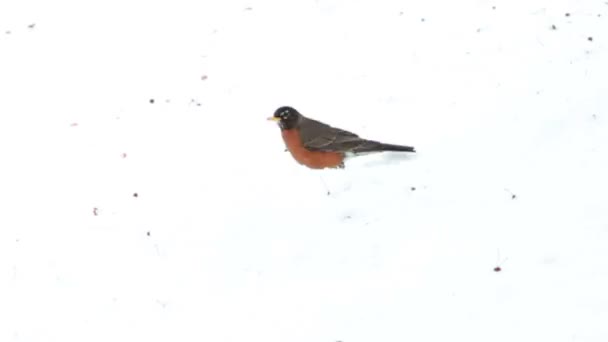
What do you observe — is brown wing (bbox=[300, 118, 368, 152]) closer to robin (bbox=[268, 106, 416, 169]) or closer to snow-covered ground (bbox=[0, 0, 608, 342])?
robin (bbox=[268, 106, 416, 169])

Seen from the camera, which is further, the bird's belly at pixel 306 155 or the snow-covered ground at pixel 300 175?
the bird's belly at pixel 306 155

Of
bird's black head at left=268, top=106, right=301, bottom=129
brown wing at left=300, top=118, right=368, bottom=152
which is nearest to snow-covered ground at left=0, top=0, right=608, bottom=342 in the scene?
brown wing at left=300, top=118, right=368, bottom=152

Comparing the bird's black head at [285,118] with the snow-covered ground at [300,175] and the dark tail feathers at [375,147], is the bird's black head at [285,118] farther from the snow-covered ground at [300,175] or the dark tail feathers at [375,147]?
the dark tail feathers at [375,147]

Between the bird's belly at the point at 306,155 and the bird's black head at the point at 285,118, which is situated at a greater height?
the bird's black head at the point at 285,118

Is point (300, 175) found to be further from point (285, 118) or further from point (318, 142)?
point (285, 118)

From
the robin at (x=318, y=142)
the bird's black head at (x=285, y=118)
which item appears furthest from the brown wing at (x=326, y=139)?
the bird's black head at (x=285, y=118)
